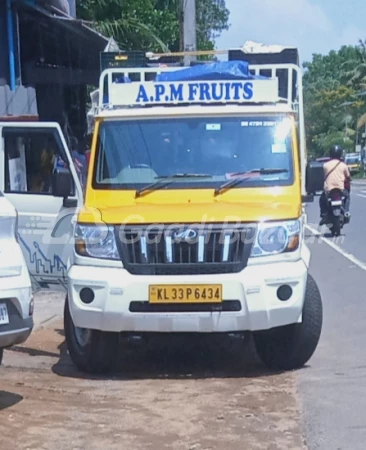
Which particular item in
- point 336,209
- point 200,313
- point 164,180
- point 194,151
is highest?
point 194,151

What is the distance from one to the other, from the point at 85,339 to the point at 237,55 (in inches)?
163

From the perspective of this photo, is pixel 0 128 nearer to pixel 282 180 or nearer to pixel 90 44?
pixel 282 180

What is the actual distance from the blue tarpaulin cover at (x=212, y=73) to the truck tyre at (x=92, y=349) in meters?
2.54

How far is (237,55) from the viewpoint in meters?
10.8

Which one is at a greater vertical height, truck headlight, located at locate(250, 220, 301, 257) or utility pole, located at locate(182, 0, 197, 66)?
utility pole, located at locate(182, 0, 197, 66)

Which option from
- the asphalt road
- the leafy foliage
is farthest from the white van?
the leafy foliage

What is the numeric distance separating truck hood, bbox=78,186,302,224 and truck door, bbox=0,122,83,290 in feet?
2.38

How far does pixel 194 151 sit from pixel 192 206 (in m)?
0.84

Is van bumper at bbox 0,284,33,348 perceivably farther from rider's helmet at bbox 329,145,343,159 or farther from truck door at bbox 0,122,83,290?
rider's helmet at bbox 329,145,343,159

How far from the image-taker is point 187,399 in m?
7.24

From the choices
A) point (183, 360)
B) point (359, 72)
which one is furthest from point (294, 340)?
point (359, 72)

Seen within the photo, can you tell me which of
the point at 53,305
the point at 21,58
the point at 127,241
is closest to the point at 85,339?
the point at 127,241

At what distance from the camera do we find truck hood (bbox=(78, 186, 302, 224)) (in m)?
7.67

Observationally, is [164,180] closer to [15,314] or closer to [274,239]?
[274,239]
